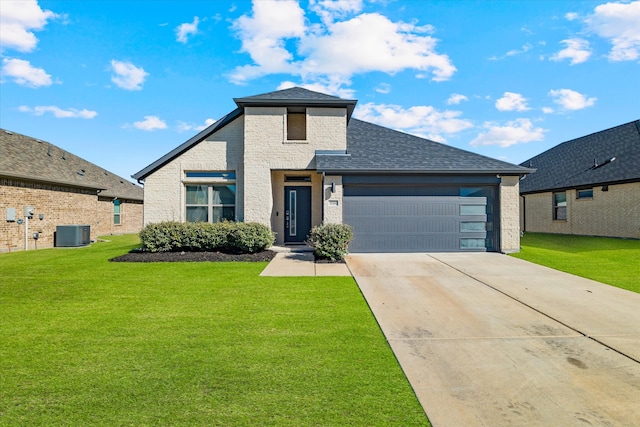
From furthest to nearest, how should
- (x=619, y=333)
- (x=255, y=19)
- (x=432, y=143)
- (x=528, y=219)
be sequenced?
(x=528, y=219) < (x=432, y=143) < (x=255, y=19) < (x=619, y=333)

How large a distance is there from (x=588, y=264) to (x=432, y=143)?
6909 mm

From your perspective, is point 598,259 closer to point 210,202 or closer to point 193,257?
point 193,257

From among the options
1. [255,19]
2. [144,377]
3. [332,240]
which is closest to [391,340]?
[144,377]

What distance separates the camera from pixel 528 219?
23.0 metres

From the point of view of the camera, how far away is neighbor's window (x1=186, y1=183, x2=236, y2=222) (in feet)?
44.6

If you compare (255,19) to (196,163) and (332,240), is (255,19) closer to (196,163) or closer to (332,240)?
(196,163)

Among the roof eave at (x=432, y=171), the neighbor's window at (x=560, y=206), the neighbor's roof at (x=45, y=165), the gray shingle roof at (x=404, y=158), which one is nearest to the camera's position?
the roof eave at (x=432, y=171)

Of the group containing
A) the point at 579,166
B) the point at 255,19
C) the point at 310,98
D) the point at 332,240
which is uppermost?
the point at 255,19

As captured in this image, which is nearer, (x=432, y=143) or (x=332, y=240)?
(x=332, y=240)

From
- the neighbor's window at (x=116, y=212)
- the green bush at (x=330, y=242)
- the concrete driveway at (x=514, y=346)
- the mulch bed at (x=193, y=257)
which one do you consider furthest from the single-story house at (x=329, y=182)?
the neighbor's window at (x=116, y=212)

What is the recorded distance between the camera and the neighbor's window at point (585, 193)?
18158mm

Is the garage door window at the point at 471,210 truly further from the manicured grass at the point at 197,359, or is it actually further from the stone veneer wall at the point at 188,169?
the stone veneer wall at the point at 188,169

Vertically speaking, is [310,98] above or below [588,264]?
above

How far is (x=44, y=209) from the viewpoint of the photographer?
15.6 metres
